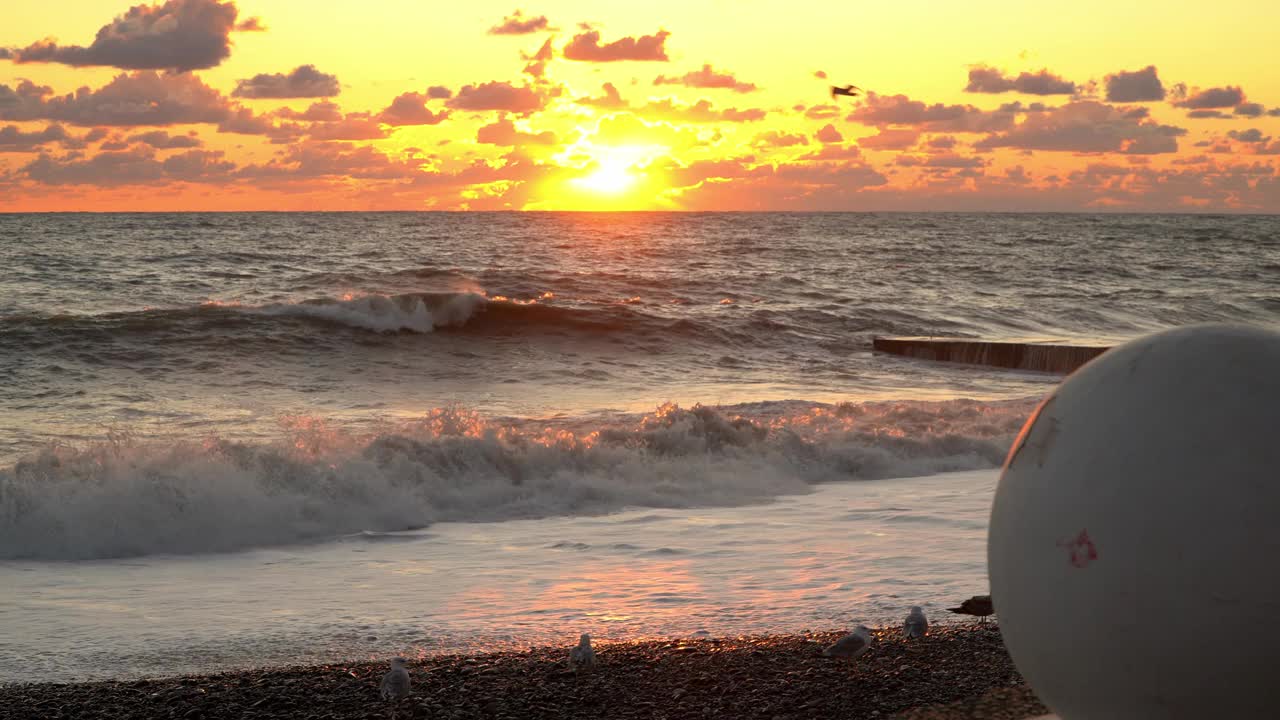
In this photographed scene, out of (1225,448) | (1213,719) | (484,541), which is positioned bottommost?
(484,541)

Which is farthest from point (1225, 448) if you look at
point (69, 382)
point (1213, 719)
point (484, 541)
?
point (69, 382)

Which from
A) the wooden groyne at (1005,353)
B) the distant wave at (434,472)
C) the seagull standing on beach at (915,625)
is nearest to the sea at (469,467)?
the distant wave at (434,472)

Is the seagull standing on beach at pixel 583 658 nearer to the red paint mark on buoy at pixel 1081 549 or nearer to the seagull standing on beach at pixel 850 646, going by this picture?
the seagull standing on beach at pixel 850 646

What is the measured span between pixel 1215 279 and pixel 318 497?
4313cm

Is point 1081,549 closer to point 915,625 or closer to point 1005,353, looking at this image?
point 915,625

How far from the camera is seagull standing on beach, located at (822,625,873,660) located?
6.50 meters

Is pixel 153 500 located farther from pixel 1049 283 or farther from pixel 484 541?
pixel 1049 283

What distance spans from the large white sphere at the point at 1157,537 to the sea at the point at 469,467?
12.5 ft

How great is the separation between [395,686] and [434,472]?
6477 millimetres

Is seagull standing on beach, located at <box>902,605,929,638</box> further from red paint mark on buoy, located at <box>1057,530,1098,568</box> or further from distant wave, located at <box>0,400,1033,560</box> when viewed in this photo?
distant wave, located at <box>0,400,1033,560</box>

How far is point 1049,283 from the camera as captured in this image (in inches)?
1690

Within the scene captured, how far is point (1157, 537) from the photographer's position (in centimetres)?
350

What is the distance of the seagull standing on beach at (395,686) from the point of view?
232 inches

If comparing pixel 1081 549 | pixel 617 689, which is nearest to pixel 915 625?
pixel 617 689
